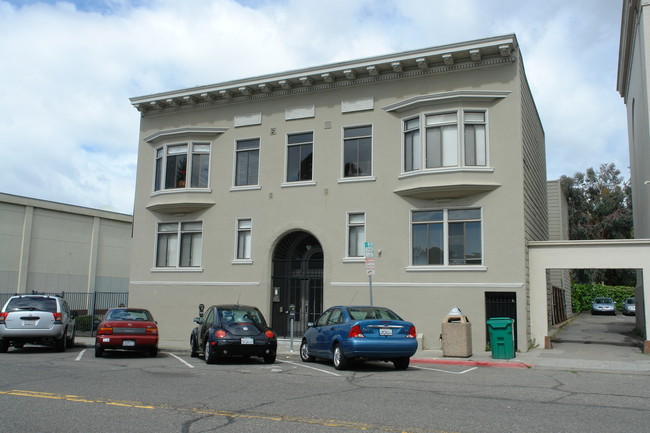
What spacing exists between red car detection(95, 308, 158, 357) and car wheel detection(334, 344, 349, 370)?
5454 mm

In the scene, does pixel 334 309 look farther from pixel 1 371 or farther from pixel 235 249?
pixel 235 249

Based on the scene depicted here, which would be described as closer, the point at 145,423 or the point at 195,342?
the point at 145,423

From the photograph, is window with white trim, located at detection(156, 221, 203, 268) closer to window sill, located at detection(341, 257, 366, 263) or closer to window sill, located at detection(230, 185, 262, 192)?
window sill, located at detection(230, 185, 262, 192)

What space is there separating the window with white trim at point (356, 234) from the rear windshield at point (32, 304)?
9414mm

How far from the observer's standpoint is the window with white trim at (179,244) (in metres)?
23.3

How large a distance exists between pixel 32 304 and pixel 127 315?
10.5 ft

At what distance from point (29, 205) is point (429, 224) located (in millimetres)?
25481

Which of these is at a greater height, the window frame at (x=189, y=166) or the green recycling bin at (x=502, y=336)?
the window frame at (x=189, y=166)

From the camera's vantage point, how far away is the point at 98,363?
47.4 feet

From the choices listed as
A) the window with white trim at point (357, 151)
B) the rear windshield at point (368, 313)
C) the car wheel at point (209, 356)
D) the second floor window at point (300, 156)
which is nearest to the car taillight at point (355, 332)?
the rear windshield at point (368, 313)

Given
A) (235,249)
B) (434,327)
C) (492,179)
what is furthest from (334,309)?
(235,249)

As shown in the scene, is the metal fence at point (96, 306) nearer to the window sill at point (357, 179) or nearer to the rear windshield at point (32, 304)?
the rear windshield at point (32, 304)

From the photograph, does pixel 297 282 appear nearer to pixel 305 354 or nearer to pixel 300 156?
pixel 300 156

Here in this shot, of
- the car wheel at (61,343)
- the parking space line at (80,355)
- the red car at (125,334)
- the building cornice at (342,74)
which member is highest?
the building cornice at (342,74)
